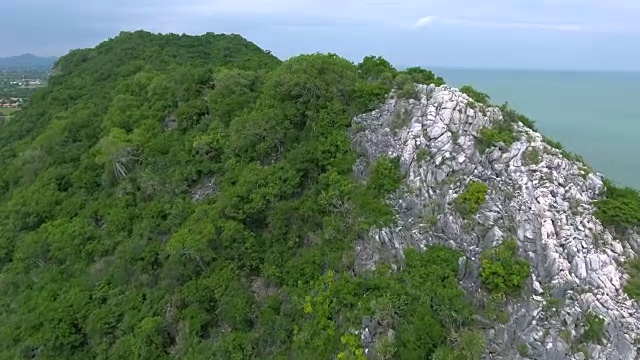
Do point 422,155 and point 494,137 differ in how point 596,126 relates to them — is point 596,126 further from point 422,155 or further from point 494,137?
point 422,155

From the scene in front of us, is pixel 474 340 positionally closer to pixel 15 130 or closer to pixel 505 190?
pixel 505 190

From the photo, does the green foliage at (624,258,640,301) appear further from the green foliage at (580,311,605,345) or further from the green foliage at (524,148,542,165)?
the green foliage at (524,148,542,165)

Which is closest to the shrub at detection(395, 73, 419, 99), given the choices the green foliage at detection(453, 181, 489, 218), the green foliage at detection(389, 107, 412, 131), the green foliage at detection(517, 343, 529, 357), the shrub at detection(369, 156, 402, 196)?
the green foliage at detection(389, 107, 412, 131)

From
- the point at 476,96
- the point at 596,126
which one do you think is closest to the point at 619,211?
the point at 476,96

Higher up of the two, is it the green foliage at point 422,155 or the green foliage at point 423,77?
the green foliage at point 423,77

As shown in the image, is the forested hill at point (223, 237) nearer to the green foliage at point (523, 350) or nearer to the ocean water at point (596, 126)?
the green foliage at point (523, 350)

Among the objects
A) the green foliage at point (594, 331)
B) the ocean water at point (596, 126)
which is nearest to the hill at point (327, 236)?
the green foliage at point (594, 331)
